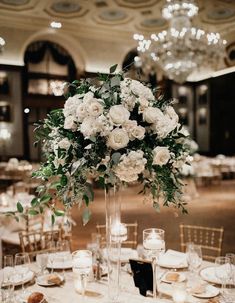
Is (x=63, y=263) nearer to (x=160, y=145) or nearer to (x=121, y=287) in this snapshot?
(x=121, y=287)

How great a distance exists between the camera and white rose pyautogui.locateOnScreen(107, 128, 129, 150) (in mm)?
1783

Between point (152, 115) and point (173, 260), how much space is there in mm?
1330

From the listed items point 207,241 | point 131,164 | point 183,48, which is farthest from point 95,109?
point 183,48

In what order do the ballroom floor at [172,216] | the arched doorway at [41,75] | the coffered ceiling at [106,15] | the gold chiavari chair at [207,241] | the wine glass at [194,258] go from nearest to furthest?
the wine glass at [194,258], the gold chiavari chair at [207,241], the ballroom floor at [172,216], the coffered ceiling at [106,15], the arched doorway at [41,75]

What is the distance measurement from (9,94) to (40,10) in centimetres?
333

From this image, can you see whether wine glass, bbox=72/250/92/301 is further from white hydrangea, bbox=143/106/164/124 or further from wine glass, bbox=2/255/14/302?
white hydrangea, bbox=143/106/164/124

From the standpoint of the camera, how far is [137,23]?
43.8 feet

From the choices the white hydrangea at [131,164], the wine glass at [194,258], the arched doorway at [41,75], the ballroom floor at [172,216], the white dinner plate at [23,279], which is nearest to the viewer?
the white hydrangea at [131,164]

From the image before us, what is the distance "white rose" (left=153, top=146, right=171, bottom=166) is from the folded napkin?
3.80ft

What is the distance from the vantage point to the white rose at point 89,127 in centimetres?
179

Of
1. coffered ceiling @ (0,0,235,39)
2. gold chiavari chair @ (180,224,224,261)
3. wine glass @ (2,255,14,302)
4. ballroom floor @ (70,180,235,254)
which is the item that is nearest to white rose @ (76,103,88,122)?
wine glass @ (2,255,14,302)

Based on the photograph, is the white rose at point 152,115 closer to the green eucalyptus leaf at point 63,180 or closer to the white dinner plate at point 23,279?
the green eucalyptus leaf at point 63,180

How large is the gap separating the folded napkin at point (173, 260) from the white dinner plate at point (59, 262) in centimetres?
62

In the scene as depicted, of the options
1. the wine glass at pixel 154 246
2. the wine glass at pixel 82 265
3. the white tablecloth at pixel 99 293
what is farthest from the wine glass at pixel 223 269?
the wine glass at pixel 82 265
